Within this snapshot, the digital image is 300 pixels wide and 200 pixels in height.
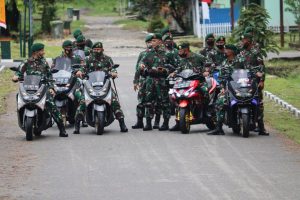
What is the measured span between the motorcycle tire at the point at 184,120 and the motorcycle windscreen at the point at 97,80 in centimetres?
161

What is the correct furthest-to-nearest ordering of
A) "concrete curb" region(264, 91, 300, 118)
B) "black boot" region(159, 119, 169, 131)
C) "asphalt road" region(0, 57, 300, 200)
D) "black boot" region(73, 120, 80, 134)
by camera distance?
1. "concrete curb" region(264, 91, 300, 118)
2. "black boot" region(159, 119, 169, 131)
3. "black boot" region(73, 120, 80, 134)
4. "asphalt road" region(0, 57, 300, 200)

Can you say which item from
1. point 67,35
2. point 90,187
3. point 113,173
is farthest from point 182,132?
point 67,35

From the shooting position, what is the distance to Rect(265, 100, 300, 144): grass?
18.8 metres

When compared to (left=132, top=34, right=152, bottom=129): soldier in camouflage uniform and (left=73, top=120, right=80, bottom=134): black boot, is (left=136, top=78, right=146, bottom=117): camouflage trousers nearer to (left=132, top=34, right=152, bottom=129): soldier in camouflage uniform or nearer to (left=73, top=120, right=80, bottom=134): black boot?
(left=132, top=34, right=152, bottom=129): soldier in camouflage uniform

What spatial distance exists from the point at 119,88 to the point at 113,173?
48.4 ft

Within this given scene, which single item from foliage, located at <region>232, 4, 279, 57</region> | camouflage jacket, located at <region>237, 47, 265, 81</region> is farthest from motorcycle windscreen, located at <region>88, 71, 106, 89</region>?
foliage, located at <region>232, 4, 279, 57</region>

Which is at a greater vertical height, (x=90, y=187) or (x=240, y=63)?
(x=240, y=63)

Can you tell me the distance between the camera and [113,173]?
14.0 m

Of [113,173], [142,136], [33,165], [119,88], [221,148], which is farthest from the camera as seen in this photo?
[119,88]

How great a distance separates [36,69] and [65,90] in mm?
1432

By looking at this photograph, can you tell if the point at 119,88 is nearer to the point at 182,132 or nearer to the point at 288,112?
the point at 288,112

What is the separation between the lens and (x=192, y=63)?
19141mm

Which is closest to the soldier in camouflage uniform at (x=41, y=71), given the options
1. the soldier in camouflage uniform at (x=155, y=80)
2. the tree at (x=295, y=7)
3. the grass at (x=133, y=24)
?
the soldier in camouflage uniform at (x=155, y=80)

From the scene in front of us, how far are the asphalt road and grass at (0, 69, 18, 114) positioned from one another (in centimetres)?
541
